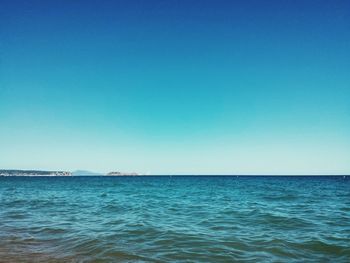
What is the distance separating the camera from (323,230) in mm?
12578

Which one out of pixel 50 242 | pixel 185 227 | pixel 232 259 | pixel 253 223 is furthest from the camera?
pixel 253 223

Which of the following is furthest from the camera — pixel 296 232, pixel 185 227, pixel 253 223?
pixel 253 223

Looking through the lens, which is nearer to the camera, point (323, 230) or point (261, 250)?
point (261, 250)

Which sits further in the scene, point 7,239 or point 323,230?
point 323,230

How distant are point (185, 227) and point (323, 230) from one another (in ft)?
19.3

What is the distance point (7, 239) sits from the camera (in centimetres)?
1074

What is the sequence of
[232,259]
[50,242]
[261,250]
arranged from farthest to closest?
[50,242] < [261,250] < [232,259]

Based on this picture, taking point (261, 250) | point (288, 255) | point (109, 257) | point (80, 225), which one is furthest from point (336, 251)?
point (80, 225)

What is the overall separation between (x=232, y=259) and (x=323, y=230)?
6188mm

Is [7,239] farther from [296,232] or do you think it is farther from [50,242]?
[296,232]

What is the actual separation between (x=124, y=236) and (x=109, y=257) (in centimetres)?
278

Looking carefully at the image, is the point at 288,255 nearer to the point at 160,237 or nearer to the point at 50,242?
the point at 160,237

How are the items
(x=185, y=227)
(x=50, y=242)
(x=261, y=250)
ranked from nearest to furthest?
1. (x=261, y=250)
2. (x=50, y=242)
3. (x=185, y=227)

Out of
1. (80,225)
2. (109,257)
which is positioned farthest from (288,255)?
(80,225)
